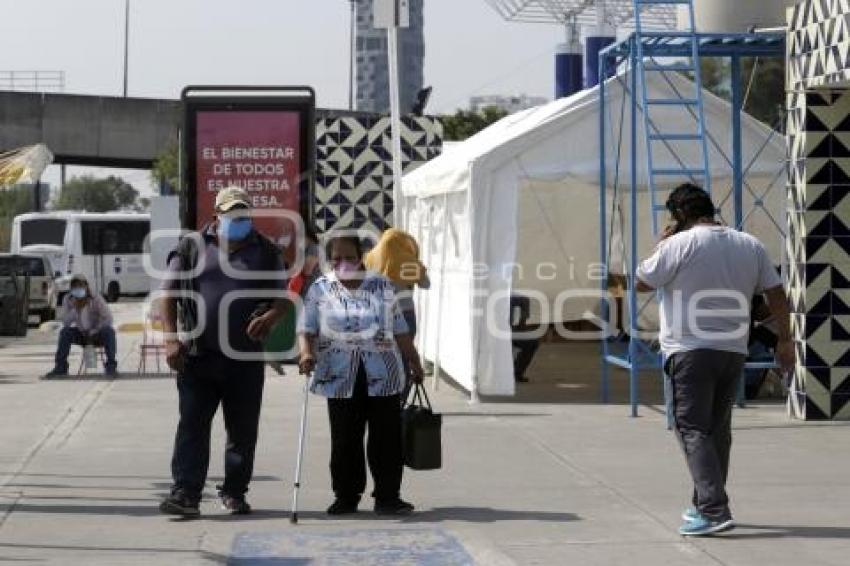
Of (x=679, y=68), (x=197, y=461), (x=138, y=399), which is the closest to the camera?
(x=197, y=461)

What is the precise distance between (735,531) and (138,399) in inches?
382

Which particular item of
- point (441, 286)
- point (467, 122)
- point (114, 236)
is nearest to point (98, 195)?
point (114, 236)

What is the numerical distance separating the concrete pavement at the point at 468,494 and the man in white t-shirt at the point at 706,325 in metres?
0.37

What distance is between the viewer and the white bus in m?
55.0

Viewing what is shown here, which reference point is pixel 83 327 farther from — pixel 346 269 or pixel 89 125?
pixel 89 125

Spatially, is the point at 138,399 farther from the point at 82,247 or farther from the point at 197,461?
the point at 82,247

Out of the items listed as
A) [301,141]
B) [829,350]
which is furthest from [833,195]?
[301,141]

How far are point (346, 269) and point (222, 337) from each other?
32.9 inches

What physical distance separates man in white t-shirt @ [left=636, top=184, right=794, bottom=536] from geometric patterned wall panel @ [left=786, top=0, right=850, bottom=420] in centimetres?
544

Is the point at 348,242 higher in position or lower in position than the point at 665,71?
lower

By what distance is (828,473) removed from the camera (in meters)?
12.1

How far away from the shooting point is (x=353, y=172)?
30.5 meters

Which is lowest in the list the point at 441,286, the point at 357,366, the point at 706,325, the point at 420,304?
the point at 420,304

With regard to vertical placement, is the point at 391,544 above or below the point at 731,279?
below
